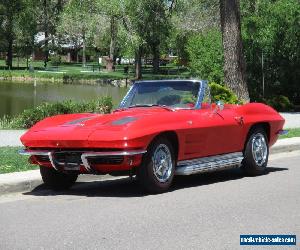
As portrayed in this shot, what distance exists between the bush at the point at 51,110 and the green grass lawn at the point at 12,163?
6.88m

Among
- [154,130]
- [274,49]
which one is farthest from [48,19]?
[154,130]

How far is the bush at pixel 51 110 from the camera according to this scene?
19.5 m

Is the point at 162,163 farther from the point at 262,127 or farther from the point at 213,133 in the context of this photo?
the point at 262,127

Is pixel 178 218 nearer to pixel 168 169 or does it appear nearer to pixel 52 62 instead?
pixel 168 169

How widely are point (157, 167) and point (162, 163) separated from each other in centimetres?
10

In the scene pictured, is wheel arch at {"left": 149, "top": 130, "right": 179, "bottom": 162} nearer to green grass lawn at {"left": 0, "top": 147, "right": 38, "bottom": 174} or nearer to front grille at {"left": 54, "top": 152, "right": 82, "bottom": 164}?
front grille at {"left": 54, "top": 152, "right": 82, "bottom": 164}

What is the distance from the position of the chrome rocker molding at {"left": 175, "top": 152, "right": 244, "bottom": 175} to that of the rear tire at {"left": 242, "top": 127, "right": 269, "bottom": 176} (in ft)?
0.50

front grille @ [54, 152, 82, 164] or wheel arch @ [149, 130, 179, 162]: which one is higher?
wheel arch @ [149, 130, 179, 162]

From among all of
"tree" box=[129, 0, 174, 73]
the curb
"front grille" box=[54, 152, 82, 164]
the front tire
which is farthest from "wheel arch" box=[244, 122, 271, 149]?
"tree" box=[129, 0, 174, 73]

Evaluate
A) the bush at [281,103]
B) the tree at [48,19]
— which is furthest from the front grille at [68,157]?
the tree at [48,19]

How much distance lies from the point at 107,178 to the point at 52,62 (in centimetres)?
8163

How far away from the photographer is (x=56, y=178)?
9.58 meters

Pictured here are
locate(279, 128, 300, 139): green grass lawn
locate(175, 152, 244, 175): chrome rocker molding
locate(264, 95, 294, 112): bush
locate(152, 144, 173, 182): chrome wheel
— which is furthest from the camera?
locate(264, 95, 294, 112): bush

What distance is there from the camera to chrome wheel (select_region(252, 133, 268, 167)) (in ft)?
35.4
